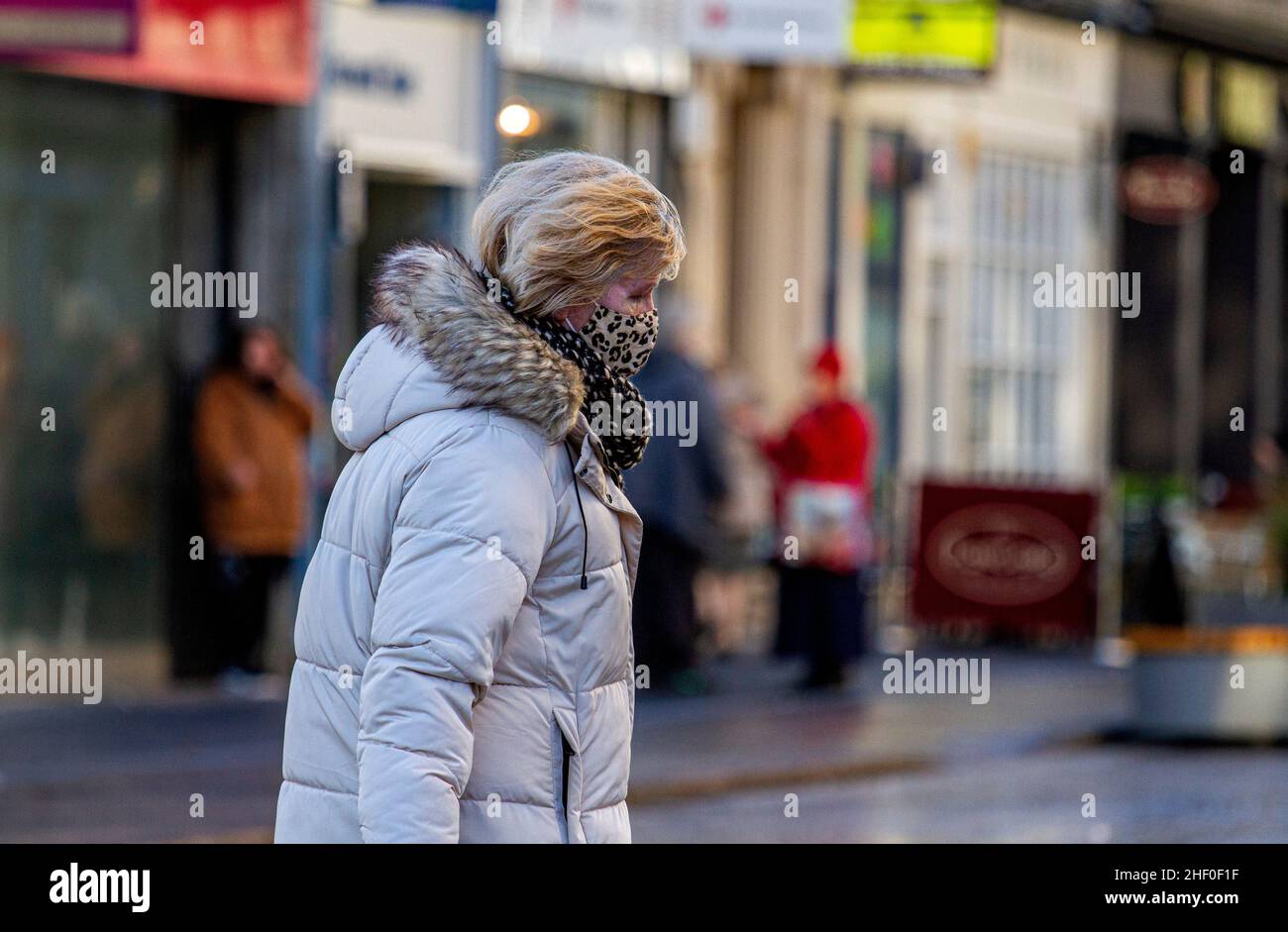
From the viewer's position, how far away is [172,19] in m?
13.4

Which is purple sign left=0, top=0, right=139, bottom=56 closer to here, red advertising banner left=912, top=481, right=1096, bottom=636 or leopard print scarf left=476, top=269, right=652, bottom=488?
red advertising banner left=912, top=481, right=1096, bottom=636

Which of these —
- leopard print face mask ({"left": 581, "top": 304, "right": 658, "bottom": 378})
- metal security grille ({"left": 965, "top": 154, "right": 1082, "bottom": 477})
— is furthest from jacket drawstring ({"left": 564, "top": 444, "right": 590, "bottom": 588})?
metal security grille ({"left": 965, "top": 154, "right": 1082, "bottom": 477})

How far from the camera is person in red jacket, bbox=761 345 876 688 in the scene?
47.3 feet

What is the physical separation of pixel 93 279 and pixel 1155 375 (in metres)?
12.6

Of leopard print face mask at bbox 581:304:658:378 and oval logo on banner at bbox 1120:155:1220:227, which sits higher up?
oval logo on banner at bbox 1120:155:1220:227

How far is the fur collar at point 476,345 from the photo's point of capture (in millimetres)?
3180

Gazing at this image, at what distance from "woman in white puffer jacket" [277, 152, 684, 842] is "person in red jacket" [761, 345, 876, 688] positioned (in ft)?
36.4

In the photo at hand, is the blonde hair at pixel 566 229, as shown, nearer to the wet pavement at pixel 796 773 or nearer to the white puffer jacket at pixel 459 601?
the white puffer jacket at pixel 459 601

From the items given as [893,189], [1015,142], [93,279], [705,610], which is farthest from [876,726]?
[1015,142]

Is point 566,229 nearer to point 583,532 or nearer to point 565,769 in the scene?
point 583,532

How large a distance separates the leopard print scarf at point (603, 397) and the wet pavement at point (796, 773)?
5.55 meters

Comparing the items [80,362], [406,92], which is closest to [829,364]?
[406,92]

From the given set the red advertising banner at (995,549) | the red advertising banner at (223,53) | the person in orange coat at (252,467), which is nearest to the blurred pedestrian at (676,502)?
the person in orange coat at (252,467)

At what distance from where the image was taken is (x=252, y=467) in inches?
528
